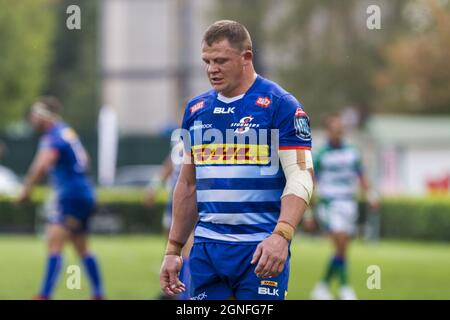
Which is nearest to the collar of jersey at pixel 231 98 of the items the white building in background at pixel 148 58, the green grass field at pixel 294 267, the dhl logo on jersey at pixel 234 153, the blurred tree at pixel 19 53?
the dhl logo on jersey at pixel 234 153

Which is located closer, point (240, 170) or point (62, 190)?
point (240, 170)

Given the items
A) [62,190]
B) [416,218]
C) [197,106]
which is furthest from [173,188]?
[416,218]

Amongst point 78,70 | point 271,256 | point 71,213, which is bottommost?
point 71,213

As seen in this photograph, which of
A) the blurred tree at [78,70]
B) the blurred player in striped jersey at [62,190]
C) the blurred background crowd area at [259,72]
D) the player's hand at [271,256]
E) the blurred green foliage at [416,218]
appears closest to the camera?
the player's hand at [271,256]

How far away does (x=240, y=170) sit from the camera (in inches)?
260

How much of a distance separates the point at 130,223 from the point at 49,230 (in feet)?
64.0

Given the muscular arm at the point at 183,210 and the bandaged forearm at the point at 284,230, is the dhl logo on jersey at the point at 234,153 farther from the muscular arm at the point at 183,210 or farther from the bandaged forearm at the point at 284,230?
the bandaged forearm at the point at 284,230

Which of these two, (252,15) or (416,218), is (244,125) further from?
(252,15)

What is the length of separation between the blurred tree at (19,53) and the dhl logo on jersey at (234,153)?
3674cm

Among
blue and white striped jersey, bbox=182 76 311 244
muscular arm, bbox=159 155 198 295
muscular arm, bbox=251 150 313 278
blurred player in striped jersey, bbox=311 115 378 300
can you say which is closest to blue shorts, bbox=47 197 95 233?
blurred player in striped jersey, bbox=311 115 378 300

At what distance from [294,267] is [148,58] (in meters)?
46.7

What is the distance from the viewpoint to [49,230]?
13.6m

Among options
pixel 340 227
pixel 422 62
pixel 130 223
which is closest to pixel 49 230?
pixel 340 227

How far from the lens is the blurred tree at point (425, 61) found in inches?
1672
